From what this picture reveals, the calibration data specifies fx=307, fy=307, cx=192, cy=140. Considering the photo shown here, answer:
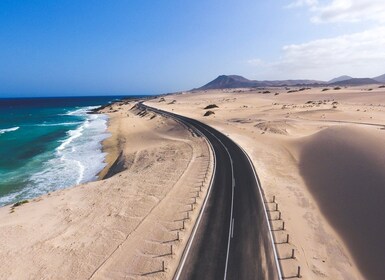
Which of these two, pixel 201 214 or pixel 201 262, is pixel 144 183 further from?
pixel 201 262

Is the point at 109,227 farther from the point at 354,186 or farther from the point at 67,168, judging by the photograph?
the point at 67,168

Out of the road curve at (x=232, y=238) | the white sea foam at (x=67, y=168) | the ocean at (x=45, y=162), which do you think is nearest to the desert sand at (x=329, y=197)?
the road curve at (x=232, y=238)

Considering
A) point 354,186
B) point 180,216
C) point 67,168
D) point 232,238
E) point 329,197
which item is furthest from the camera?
point 67,168

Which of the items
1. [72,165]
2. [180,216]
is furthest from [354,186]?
[72,165]

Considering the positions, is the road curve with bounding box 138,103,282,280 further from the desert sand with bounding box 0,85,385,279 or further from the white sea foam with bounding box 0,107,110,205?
the white sea foam with bounding box 0,107,110,205

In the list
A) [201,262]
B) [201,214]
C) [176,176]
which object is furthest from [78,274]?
[176,176]

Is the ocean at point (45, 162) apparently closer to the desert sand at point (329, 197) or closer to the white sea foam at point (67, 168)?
the white sea foam at point (67, 168)

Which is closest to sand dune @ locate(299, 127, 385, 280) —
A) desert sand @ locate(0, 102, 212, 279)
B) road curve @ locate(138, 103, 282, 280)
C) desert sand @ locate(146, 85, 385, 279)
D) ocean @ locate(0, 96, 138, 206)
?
desert sand @ locate(146, 85, 385, 279)
